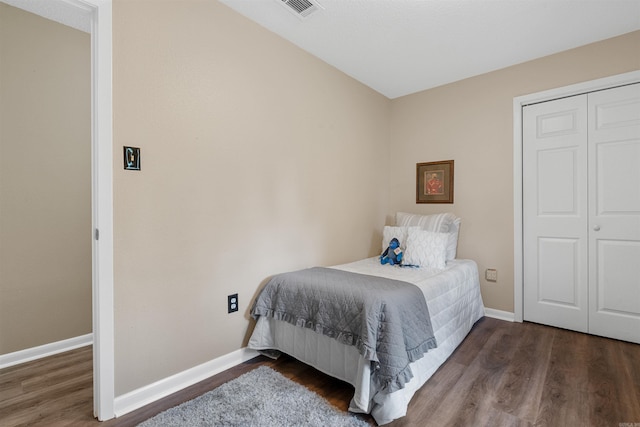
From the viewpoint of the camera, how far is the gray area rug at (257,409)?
58.9 inches

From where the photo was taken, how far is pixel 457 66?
9.51ft

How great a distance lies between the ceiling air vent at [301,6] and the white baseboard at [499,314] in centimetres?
312

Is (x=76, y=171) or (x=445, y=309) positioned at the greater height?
(x=76, y=171)

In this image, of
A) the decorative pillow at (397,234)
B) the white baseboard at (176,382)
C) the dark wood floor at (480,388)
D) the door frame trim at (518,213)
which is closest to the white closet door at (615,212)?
the dark wood floor at (480,388)

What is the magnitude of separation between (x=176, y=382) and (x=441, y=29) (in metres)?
3.08

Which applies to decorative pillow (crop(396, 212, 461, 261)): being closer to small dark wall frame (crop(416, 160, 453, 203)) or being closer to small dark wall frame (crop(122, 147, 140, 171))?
small dark wall frame (crop(416, 160, 453, 203))

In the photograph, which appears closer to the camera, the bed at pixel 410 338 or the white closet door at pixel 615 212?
the bed at pixel 410 338

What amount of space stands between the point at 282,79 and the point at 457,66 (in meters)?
1.74

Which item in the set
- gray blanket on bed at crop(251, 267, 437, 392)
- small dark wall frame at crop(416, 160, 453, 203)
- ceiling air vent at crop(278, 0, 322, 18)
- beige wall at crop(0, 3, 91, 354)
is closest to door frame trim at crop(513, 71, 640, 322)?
small dark wall frame at crop(416, 160, 453, 203)

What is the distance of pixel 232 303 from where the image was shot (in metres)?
2.09

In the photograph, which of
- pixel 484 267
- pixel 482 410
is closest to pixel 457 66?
pixel 484 267

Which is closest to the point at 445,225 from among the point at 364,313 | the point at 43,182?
the point at 364,313

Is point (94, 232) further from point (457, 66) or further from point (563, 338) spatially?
point (563, 338)

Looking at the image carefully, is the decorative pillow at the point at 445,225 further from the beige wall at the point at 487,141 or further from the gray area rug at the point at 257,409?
the gray area rug at the point at 257,409
